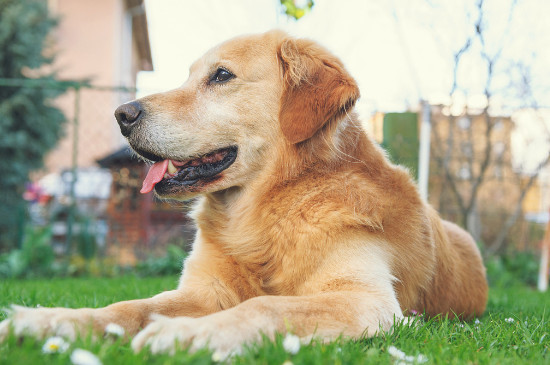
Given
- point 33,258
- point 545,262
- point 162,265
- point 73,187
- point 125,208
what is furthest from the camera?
point 125,208

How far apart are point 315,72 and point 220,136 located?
0.62 m

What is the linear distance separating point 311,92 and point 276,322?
1.29 meters

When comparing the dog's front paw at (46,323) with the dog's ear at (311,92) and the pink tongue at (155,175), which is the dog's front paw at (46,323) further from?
the dog's ear at (311,92)

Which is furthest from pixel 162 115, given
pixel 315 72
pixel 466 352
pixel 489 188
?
pixel 489 188

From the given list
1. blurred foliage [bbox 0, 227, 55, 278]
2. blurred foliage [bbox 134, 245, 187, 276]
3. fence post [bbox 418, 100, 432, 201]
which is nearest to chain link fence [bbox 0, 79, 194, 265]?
blurred foliage [bbox 0, 227, 55, 278]

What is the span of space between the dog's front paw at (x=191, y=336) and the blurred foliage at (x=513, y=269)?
626cm

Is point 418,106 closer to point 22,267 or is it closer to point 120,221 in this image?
point 120,221

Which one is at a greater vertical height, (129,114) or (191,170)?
(129,114)

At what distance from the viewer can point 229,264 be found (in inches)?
98.7

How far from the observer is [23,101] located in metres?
9.27

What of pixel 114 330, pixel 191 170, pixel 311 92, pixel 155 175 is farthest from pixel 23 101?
pixel 114 330

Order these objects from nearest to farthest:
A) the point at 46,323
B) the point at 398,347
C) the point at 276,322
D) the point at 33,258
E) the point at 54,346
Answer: the point at 54,346 < the point at 46,323 < the point at 276,322 < the point at 398,347 < the point at 33,258

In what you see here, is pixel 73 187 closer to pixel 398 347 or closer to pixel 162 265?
pixel 162 265

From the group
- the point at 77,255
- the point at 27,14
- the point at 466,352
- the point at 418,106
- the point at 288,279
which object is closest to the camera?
the point at 466,352
